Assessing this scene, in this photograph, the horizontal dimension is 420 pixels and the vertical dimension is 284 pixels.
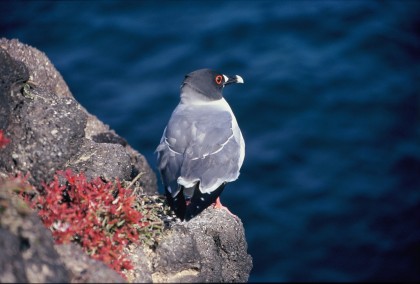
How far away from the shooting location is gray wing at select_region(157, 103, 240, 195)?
5.69 m

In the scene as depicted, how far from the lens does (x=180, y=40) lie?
13.5 meters

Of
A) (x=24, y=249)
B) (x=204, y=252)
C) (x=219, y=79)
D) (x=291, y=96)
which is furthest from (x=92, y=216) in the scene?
(x=291, y=96)

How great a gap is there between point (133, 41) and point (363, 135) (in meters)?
5.89

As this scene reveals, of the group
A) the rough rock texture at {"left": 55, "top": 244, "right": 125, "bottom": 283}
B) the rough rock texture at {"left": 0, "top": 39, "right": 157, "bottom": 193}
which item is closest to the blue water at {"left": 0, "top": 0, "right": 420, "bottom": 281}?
the rough rock texture at {"left": 0, "top": 39, "right": 157, "bottom": 193}

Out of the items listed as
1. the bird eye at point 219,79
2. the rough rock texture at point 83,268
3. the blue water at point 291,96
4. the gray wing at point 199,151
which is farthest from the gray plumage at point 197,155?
the blue water at point 291,96

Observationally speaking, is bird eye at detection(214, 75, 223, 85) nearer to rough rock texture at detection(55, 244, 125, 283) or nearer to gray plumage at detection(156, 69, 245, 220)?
gray plumage at detection(156, 69, 245, 220)

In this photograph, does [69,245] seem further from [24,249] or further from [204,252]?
[204,252]

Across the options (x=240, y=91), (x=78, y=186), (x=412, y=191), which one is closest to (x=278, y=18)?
(x=240, y=91)

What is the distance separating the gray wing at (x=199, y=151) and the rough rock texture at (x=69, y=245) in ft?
1.37

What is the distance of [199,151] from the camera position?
19.4ft

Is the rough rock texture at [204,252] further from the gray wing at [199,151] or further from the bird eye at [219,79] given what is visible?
the bird eye at [219,79]

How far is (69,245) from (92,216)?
0.54 meters

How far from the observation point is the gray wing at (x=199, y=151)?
569 centimetres

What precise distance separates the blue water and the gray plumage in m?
4.63
